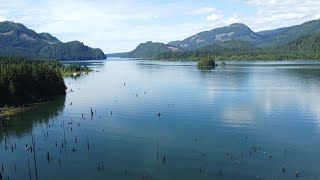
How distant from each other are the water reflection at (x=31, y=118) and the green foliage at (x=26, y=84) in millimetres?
6301

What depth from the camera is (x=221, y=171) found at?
5831 centimetres

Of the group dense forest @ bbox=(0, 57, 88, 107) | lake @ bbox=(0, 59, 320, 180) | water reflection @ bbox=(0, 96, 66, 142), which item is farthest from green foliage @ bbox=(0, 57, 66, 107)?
lake @ bbox=(0, 59, 320, 180)

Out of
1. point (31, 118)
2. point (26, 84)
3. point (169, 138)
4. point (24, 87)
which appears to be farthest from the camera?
point (26, 84)

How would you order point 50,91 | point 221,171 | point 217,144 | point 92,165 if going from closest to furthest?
point 221,171, point 92,165, point 217,144, point 50,91

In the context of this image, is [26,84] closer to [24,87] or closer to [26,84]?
[26,84]

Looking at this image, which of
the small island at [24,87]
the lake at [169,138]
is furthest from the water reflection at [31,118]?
the small island at [24,87]

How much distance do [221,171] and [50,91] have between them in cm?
9979

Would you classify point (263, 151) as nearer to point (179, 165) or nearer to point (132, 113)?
point (179, 165)

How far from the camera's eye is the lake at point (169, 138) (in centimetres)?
5941

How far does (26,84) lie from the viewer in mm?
124500

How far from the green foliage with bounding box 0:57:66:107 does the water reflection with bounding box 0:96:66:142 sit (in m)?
6.30

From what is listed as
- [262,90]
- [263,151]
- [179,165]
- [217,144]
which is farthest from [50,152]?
[262,90]

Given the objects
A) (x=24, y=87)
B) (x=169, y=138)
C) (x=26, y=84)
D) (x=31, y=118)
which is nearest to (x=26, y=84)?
(x=26, y=84)

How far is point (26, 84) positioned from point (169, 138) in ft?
215
